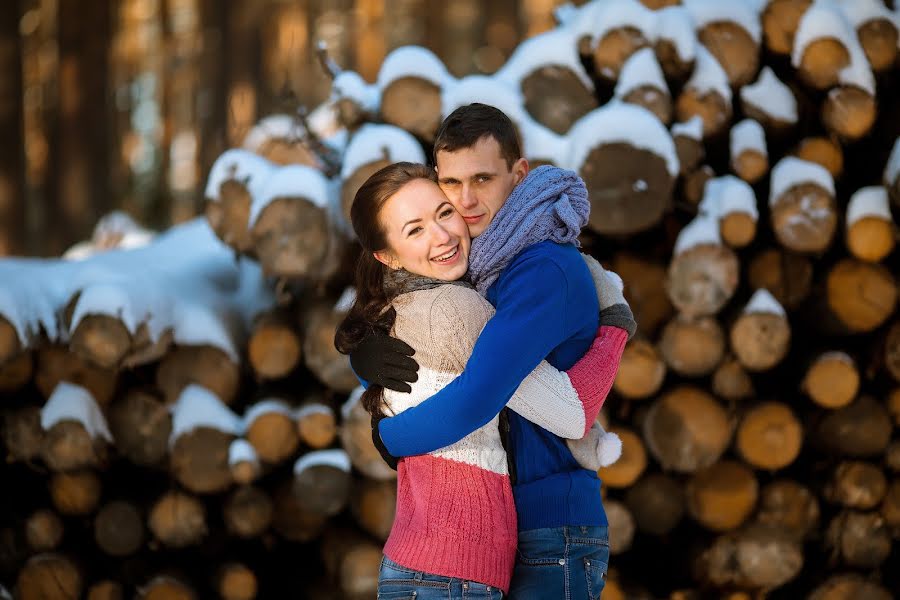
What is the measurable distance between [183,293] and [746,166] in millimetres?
1705

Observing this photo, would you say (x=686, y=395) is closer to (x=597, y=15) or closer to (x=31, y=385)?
(x=597, y=15)

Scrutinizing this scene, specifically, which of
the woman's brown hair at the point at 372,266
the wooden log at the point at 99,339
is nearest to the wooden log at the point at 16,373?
the wooden log at the point at 99,339

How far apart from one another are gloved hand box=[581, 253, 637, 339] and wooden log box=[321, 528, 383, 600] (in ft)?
4.88

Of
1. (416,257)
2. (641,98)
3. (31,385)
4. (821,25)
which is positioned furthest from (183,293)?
(821,25)

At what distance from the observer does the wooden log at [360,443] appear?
2.78 m

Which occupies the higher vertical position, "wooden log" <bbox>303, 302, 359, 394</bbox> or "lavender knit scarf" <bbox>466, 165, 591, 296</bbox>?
"lavender knit scarf" <bbox>466, 165, 591, 296</bbox>

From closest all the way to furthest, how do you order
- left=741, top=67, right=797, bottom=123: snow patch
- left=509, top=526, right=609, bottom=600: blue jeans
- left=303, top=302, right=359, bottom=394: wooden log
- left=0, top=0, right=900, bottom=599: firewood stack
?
left=509, top=526, right=609, bottom=600: blue jeans, left=0, top=0, right=900, bottom=599: firewood stack, left=303, top=302, right=359, bottom=394: wooden log, left=741, top=67, right=797, bottom=123: snow patch

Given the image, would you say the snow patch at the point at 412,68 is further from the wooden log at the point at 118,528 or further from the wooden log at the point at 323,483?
the wooden log at the point at 118,528

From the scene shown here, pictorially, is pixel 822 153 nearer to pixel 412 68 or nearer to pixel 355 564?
pixel 412 68

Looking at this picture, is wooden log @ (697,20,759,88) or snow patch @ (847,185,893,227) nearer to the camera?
snow patch @ (847,185,893,227)

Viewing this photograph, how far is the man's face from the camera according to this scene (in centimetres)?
169

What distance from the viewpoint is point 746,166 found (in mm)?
2877

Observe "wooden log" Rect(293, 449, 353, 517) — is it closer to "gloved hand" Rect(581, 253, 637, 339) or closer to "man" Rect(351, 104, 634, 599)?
"man" Rect(351, 104, 634, 599)

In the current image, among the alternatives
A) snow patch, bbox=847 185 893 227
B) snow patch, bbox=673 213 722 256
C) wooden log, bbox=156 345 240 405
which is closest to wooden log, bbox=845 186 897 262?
snow patch, bbox=847 185 893 227
